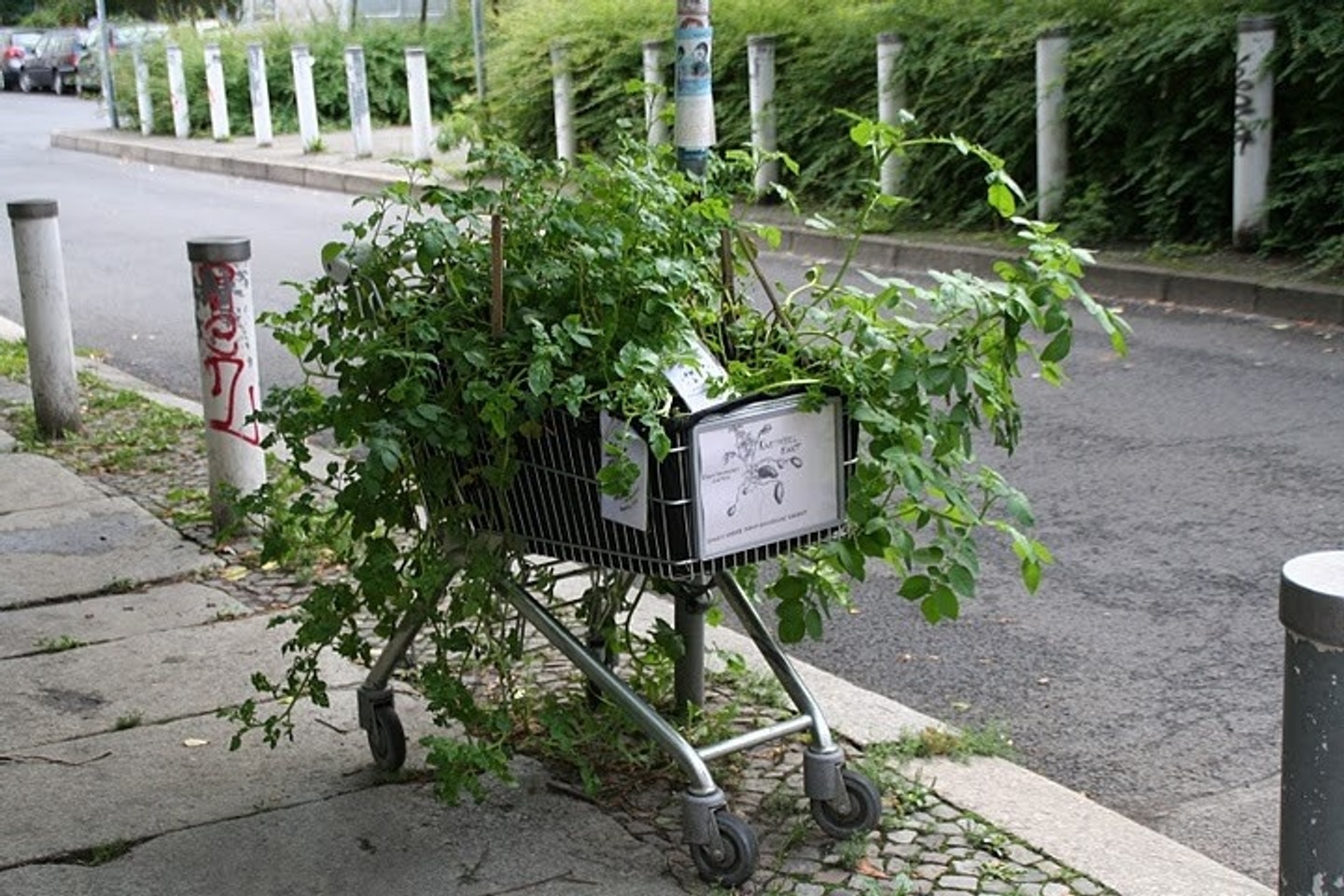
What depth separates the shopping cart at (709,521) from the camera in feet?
11.2

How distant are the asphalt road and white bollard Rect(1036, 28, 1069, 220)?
80.8 inches

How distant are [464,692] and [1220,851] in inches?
62.5

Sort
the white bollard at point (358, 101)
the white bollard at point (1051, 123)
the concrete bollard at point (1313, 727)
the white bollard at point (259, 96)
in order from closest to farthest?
the concrete bollard at point (1313, 727), the white bollard at point (1051, 123), the white bollard at point (358, 101), the white bollard at point (259, 96)

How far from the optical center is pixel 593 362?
3482 mm

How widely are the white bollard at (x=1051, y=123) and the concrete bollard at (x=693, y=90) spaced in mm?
7734

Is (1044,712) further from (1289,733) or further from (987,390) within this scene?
(1289,733)

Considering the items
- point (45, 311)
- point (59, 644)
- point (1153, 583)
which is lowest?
point (1153, 583)

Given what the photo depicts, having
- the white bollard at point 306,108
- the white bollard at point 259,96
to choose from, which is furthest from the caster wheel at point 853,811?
the white bollard at point 259,96

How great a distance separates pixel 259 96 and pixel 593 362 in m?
21.0

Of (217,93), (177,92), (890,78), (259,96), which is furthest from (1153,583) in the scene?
(177,92)

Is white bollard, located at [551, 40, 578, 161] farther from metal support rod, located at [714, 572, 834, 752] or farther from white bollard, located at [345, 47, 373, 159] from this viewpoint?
metal support rod, located at [714, 572, 834, 752]

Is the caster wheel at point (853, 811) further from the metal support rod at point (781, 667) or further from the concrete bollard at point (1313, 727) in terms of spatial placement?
the concrete bollard at point (1313, 727)

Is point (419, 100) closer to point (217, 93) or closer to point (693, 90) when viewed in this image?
point (217, 93)

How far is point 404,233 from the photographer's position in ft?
12.1
